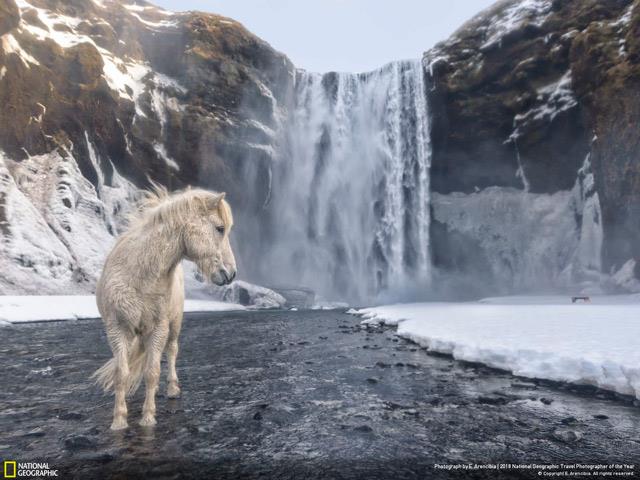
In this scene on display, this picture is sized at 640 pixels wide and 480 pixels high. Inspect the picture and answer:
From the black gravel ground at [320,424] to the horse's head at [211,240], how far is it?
2067 millimetres

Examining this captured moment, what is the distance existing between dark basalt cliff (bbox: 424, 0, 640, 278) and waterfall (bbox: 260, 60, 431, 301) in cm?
386

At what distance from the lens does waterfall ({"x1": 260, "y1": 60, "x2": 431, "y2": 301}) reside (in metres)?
48.4

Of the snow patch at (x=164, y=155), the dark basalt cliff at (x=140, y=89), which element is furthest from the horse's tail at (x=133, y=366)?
the snow patch at (x=164, y=155)

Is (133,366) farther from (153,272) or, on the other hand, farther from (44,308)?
(44,308)

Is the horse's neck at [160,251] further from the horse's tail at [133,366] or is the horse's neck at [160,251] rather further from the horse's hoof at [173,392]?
the horse's hoof at [173,392]

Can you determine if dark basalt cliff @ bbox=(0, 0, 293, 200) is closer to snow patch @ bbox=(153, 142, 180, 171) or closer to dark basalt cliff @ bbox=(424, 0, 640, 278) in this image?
snow patch @ bbox=(153, 142, 180, 171)

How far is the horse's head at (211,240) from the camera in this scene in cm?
518

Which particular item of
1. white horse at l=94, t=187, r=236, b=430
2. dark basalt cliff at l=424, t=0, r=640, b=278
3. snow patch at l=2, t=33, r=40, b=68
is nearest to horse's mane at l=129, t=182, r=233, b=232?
white horse at l=94, t=187, r=236, b=430

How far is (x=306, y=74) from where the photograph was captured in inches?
2304

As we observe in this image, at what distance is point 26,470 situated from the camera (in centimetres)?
395

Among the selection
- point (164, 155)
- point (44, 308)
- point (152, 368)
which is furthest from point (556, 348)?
point (164, 155)

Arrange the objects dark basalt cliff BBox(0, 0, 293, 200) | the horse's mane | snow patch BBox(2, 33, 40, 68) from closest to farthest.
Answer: the horse's mane, snow patch BBox(2, 33, 40, 68), dark basalt cliff BBox(0, 0, 293, 200)

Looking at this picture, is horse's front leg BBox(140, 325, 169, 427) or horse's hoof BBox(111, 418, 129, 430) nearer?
horse's hoof BBox(111, 418, 129, 430)

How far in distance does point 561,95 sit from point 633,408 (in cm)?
4353
